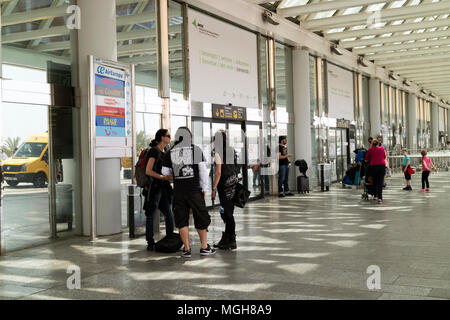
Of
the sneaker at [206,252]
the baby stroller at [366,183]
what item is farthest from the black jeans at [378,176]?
the sneaker at [206,252]

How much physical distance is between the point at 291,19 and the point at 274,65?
1.69 meters

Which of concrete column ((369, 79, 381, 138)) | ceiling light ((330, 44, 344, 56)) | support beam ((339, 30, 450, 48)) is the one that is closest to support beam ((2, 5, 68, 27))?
ceiling light ((330, 44, 344, 56))

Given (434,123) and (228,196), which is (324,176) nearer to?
(228,196)

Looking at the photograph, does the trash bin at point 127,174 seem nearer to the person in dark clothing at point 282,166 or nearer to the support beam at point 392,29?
the person in dark clothing at point 282,166

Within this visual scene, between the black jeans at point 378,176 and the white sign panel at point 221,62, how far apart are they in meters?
3.79

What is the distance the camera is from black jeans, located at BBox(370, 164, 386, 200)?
11656mm

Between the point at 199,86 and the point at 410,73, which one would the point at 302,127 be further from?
the point at 410,73

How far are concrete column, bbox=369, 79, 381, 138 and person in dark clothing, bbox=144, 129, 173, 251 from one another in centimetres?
1933

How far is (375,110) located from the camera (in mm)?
24406

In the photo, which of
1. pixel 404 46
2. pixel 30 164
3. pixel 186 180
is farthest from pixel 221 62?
pixel 404 46

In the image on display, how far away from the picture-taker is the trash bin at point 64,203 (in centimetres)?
775

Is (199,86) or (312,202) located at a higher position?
(199,86)

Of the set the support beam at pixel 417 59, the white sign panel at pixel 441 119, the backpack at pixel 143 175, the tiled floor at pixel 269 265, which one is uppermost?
the support beam at pixel 417 59

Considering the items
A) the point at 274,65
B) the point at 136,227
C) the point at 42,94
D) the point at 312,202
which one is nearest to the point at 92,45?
the point at 42,94
